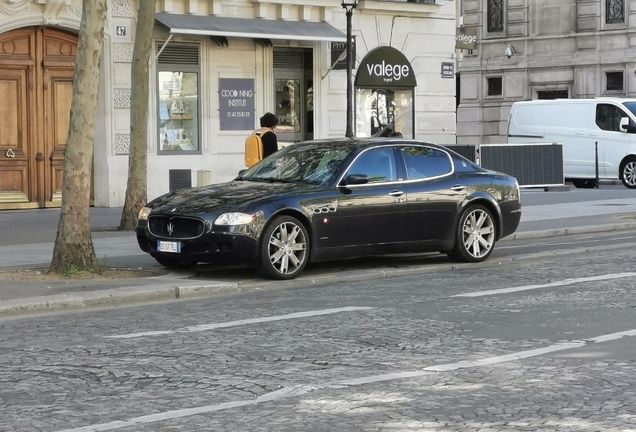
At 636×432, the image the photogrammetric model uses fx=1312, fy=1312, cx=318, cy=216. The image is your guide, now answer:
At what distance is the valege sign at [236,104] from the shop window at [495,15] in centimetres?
2725

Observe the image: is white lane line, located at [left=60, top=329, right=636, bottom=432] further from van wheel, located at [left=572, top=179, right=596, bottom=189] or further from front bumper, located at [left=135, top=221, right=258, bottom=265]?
van wheel, located at [left=572, top=179, right=596, bottom=189]

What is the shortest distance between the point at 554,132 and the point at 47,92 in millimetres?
15110

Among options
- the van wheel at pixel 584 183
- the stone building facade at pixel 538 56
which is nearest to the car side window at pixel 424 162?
the van wheel at pixel 584 183

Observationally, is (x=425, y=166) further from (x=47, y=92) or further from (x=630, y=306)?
(x=47, y=92)

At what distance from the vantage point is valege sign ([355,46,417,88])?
29609 mm

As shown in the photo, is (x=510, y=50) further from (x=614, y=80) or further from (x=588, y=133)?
(x=588, y=133)

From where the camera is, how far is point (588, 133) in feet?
113

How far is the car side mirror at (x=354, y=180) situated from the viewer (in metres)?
14.6

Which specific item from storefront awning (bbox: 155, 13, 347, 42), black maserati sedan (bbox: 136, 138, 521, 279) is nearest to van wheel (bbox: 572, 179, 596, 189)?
storefront awning (bbox: 155, 13, 347, 42)

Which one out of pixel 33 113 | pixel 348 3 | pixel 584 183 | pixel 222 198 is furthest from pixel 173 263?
pixel 584 183

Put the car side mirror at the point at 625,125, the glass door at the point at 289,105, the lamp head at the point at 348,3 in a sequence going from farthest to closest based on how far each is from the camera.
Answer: the car side mirror at the point at 625,125 → the glass door at the point at 289,105 → the lamp head at the point at 348,3

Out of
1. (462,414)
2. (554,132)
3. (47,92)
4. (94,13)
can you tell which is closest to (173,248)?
(94,13)

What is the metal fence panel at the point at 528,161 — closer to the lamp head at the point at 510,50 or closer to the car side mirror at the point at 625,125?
the car side mirror at the point at 625,125

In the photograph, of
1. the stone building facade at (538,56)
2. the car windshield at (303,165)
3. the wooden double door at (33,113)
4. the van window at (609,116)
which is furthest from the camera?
the stone building facade at (538,56)
